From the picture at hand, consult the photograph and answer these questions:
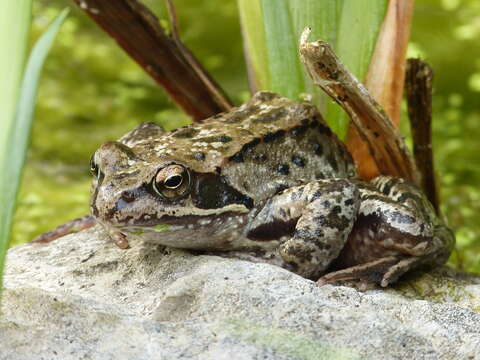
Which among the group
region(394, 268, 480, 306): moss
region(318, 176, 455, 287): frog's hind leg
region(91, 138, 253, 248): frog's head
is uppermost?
region(91, 138, 253, 248): frog's head

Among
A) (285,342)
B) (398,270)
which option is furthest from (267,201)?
(285,342)

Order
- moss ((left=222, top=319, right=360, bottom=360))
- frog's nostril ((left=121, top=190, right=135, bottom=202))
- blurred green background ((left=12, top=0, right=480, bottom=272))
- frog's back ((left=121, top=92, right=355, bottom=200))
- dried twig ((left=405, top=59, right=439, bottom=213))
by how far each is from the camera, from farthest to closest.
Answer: blurred green background ((left=12, top=0, right=480, bottom=272)) → dried twig ((left=405, top=59, right=439, bottom=213)) → frog's back ((left=121, top=92, right=355, bottom=200)) → frog's nostril ((left=121, top=190, right=135, bottom=202)) → moss ((left=222, top=319, right=360, bottom=360))

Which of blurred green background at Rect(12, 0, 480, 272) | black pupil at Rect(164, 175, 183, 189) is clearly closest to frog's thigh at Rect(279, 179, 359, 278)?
black pupil at Rect(164, 175, 183, 189)

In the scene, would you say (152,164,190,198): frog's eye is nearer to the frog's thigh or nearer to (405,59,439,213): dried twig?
the frog's thigh

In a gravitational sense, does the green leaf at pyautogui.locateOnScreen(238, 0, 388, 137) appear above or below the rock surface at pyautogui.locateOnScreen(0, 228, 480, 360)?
above

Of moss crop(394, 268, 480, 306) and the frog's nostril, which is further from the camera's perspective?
moss crop(394, 268, 480, 306)

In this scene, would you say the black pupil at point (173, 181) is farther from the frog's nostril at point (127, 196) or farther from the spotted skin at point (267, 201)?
the frog's nostril at point (127, 196)

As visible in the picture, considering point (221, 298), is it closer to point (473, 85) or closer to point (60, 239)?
point (60, 239)

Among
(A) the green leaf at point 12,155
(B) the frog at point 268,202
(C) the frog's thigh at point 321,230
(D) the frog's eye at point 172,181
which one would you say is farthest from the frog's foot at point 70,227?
(A) the green leaf at point 12,155

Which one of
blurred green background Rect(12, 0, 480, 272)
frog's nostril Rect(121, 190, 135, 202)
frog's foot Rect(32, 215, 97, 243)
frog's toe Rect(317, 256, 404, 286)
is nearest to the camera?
frog's nostril Rect(121, 190, 135, 202)

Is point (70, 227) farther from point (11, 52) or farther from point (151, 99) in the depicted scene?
point (151, 99)
